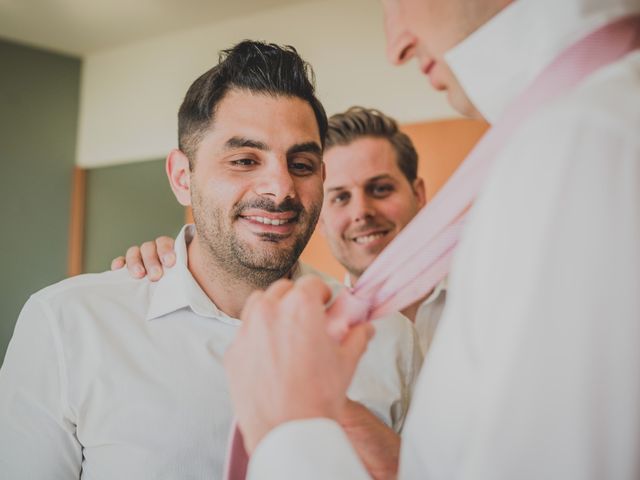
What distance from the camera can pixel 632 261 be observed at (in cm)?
46

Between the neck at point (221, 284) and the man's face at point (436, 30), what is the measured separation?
779mm

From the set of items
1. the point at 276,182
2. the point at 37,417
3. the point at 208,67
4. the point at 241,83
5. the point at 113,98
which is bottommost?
the point at 37,417

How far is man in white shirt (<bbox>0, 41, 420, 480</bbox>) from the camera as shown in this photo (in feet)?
3.72

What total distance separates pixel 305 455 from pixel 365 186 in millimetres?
1650

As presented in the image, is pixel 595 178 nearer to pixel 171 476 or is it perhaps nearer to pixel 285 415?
pixel 285 415

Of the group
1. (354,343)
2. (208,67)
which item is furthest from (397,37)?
(208,67)

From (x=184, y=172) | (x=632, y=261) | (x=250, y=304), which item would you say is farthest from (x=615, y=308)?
(x=184, y=172)

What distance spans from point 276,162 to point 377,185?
0.89 metres

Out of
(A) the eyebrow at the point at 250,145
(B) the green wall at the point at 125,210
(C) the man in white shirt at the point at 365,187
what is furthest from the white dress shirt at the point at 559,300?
(B) the green wall at the point at 125,210

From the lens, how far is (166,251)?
146 centimetres

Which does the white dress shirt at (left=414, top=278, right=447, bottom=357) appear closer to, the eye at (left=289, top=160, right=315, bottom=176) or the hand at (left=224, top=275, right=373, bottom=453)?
the eye at (left=289, top=160, right=315, bottom=176)

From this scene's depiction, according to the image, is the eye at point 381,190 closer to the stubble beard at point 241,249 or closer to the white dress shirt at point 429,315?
the white dress shirt at point 429,315

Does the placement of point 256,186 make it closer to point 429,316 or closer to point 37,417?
point 37,417

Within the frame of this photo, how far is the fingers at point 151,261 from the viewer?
1.40 meters
